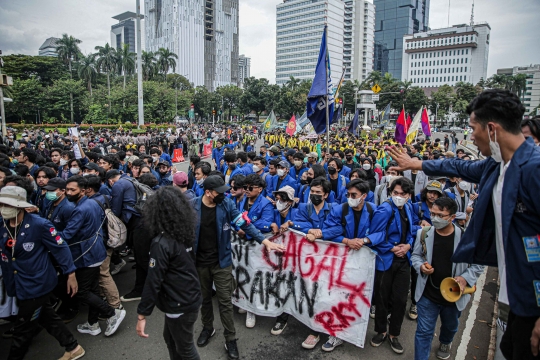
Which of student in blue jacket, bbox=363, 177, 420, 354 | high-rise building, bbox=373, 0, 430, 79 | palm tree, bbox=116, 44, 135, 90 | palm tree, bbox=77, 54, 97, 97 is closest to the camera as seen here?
student in blue jacket, bbox=363, 177, 420, 354

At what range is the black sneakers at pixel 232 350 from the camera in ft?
13.1

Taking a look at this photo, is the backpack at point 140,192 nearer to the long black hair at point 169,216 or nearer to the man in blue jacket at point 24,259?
the man in blue jacket at point 24,259

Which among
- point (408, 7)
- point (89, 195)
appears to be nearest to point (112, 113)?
point (89, 195)

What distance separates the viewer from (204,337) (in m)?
4.29

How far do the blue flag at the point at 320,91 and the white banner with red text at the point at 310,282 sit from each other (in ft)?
16.6

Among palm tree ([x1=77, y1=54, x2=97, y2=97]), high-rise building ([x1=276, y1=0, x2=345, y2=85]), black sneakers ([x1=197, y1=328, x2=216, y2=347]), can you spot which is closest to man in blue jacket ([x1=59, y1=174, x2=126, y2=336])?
black sneakers ([x1=197, y1=328, x2=216, y2=347])

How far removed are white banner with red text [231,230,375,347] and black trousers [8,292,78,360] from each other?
2024mm

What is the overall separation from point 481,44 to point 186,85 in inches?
4593

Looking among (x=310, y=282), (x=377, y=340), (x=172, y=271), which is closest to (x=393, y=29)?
(x=310, y=282)

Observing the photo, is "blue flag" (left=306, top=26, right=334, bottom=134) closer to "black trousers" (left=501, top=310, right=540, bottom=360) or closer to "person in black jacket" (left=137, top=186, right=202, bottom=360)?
"person in black jacket" (left=137, top=186, right=202, bottom=360)

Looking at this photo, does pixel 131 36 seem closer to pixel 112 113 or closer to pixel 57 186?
pixel 112 113

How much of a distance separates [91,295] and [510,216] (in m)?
4.38

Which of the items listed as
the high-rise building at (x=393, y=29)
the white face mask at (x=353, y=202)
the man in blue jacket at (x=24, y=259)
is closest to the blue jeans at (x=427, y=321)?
the white face mask at (x=353, y=202)

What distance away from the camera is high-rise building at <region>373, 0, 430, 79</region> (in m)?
183
